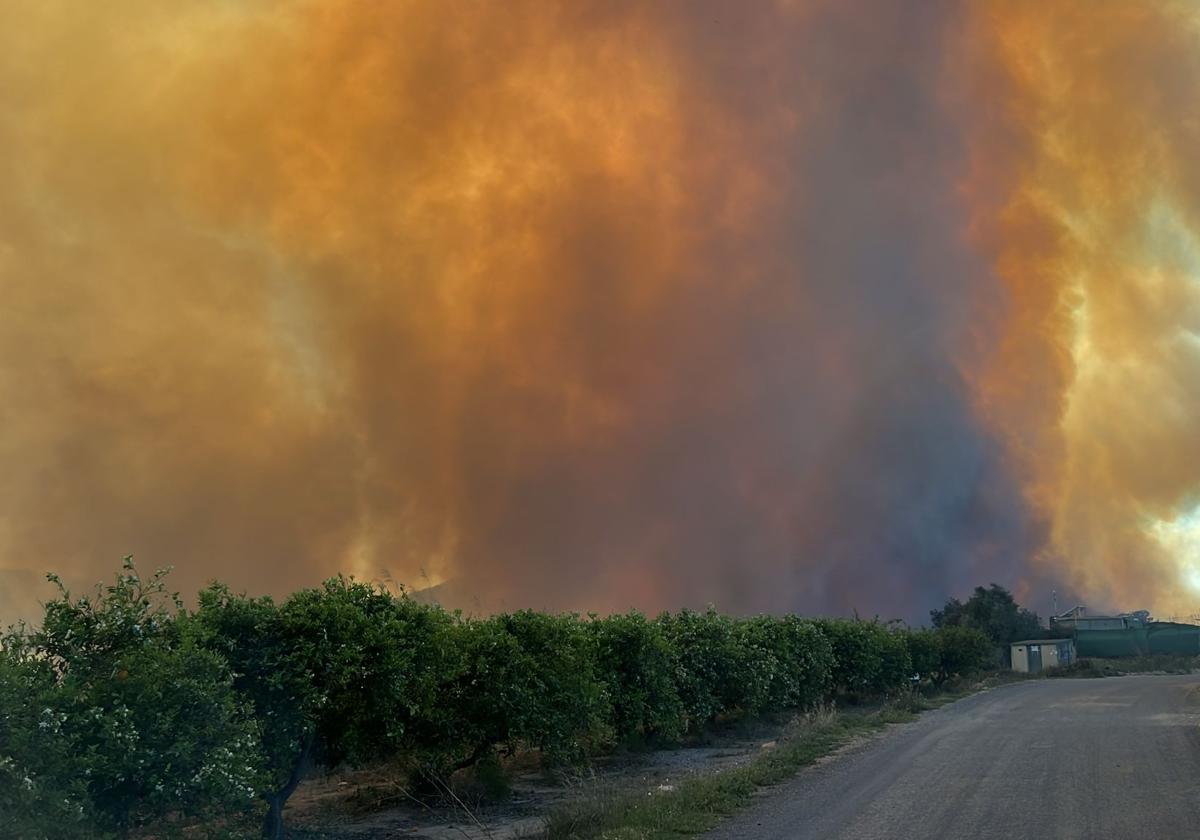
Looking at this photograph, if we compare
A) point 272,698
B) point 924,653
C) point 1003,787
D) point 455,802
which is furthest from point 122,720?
point 924,653

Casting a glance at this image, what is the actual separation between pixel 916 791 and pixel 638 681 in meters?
9.89

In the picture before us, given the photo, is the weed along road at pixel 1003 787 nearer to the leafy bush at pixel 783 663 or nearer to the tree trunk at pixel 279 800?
the leafy bush at pixel 783 663

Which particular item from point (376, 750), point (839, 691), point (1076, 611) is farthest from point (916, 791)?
point (1076, 611)

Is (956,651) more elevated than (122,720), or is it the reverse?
(122,720)

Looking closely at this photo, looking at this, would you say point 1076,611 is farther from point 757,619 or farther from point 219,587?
point 219,587

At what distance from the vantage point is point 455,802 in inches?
700

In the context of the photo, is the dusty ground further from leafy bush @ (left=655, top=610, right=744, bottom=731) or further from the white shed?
the white shed

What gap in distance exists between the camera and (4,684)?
29.1 ft

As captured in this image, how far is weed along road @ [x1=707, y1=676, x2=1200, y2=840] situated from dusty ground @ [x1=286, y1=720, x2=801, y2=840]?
3.51 meters

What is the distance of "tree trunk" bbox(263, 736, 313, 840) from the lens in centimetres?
1353

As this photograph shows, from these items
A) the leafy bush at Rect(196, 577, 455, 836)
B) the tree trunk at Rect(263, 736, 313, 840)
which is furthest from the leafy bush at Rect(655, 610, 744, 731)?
the tree trunk at Rect(263, 736, 313, 840)

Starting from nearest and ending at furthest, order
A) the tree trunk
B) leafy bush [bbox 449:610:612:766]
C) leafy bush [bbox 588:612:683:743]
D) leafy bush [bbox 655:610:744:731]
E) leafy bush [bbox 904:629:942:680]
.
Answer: the tree trunk < leafy bush [bbox 449:610:612:766] < leafy bush [bbox 588:612:683:743] < leafy bush [bbox 655:610:744:731] < leafy bush [bbox 904:629:942:680]

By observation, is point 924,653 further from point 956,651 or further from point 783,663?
point 783,663

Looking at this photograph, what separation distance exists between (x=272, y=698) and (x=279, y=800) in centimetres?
172
